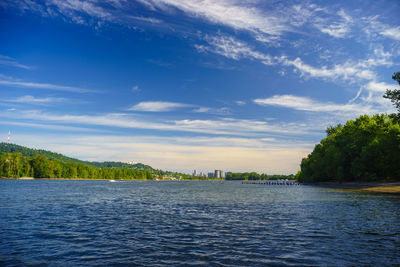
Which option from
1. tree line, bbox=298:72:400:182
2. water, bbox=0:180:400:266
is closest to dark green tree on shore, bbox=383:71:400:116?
tree line, bbox=298:72:400:182

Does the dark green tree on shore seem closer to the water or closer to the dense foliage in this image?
the dense foliage

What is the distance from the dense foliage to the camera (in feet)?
281

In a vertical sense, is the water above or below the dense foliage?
below

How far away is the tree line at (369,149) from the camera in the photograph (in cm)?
8362

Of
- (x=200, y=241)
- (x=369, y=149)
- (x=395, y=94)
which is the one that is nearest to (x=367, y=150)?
(x=369, y=149)

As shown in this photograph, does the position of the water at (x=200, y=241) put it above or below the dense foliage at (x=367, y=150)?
below

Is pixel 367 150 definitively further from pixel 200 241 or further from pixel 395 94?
pixel 200 241

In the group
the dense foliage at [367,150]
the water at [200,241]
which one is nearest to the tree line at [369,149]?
the dense foliage at [367,150]

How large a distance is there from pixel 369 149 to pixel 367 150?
842 millimetres

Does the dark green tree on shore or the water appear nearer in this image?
the water

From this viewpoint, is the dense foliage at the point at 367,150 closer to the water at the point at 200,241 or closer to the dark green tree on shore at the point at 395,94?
the dark green tree on shore at the point at 395,94

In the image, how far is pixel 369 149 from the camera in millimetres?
92312

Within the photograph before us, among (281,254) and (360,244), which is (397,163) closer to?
(360,244)

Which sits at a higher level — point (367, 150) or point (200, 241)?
point (367, 150)
